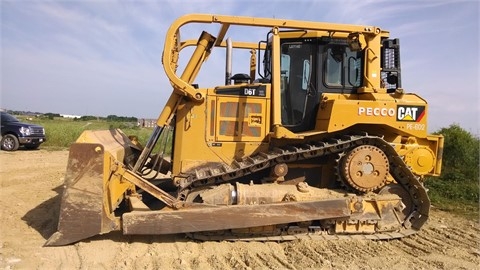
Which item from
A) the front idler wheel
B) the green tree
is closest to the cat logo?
the front idler wheel

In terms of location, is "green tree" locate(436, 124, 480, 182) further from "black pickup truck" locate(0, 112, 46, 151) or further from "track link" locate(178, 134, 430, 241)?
"black pickup truck" locate(0, 112, 46, 151)

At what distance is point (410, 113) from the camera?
6.09 m

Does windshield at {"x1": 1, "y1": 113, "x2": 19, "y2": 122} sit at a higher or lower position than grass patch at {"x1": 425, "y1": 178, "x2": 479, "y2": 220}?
higher

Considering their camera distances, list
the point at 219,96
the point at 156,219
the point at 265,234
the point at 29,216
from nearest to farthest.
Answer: the point at 156,219 → the point at 265,234 → the point at 219,96 → the point at 29,216

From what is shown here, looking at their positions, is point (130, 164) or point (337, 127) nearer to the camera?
point (337, 127)

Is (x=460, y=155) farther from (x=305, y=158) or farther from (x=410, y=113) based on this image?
(x=305, y=158)

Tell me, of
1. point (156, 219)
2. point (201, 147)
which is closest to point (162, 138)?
point (201, 147)

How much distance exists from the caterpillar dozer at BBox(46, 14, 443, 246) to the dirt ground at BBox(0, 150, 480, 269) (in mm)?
227

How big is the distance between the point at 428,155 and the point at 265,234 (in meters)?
2.91

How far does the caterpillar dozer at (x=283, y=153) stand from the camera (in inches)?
213

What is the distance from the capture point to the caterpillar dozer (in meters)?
5.40

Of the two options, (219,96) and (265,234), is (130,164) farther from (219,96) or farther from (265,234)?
(265,234)

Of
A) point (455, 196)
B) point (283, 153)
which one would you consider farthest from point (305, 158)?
point (455, 196)

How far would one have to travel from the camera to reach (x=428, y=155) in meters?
6.32
